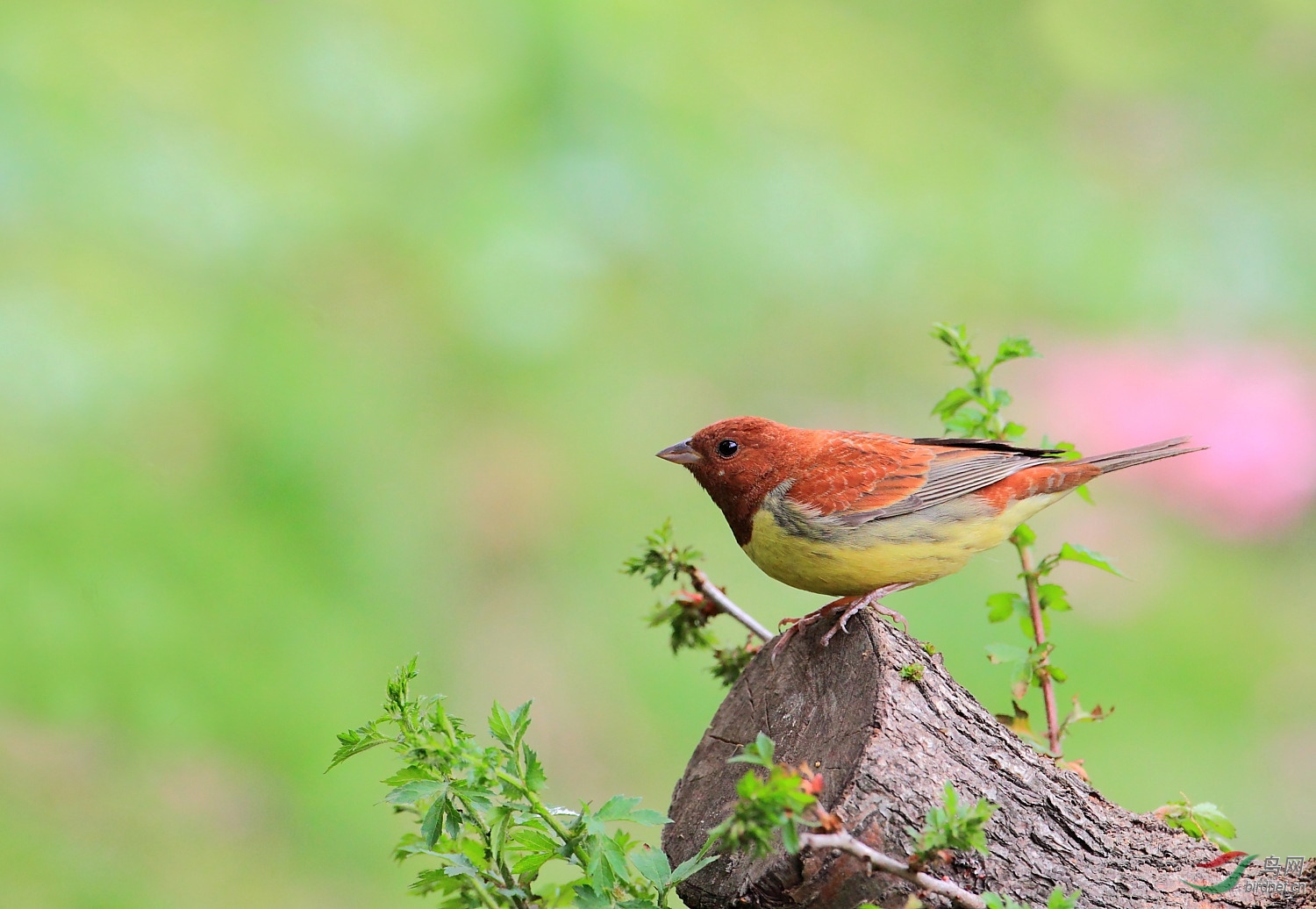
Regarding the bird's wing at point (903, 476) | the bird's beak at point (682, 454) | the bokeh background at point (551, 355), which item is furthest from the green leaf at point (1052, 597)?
the bokeh background at point (551, 355)

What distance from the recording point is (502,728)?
1628 mm

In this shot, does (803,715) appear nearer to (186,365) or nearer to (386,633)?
(386,633)

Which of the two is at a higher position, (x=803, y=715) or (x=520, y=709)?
(x=803, y=715)

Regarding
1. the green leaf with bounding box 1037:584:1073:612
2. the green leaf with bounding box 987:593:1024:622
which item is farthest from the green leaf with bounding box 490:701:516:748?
the green leaf with bounding box 1037:584:1073:612

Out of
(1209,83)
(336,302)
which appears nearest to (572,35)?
(336,302)

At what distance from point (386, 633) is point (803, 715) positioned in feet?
8.02

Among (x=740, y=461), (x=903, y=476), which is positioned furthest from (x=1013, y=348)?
(x=740, y=461)

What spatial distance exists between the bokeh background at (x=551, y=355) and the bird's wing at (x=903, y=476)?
173 centimetres

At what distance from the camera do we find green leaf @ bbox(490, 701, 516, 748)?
163 cm

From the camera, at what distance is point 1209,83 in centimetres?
511

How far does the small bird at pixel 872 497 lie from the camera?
2.27 metres

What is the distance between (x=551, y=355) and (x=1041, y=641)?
261cm

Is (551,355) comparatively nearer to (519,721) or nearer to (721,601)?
(721,601)

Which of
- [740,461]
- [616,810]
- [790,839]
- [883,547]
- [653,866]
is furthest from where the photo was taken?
[740,461]
